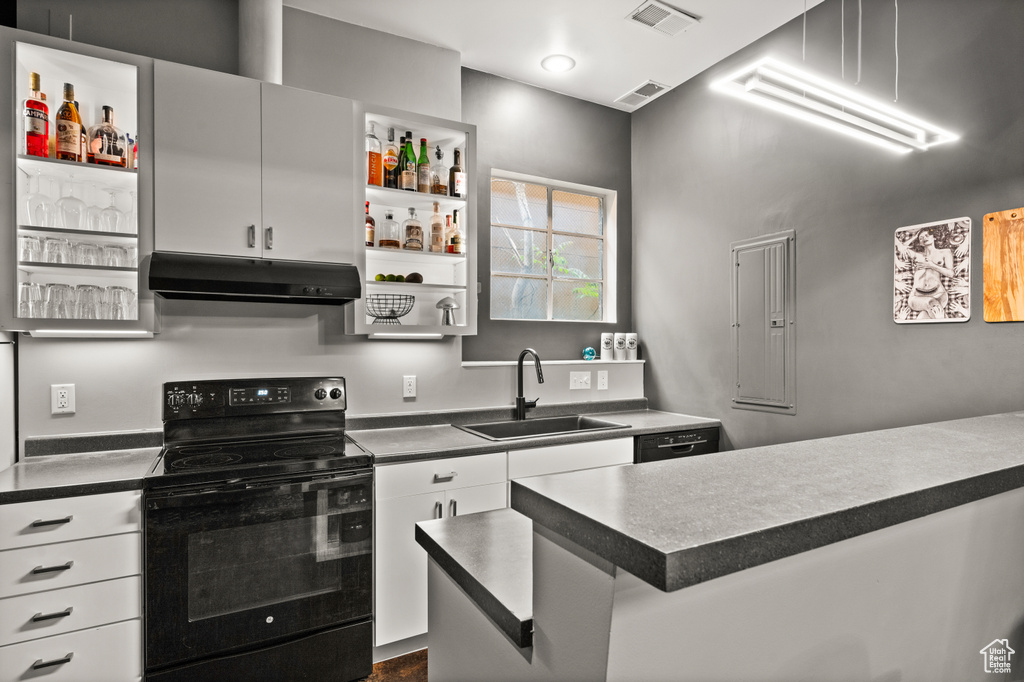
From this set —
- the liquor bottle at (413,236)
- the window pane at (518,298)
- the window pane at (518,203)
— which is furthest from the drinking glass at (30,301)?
the window pane at (518,203)

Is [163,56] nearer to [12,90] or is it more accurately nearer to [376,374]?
[12,90]

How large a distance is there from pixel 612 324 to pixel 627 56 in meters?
1.69

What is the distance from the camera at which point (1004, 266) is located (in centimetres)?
197

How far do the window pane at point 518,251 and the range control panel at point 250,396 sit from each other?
1.38 m

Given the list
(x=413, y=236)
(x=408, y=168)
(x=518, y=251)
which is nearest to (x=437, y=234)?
(x=413, y=236)

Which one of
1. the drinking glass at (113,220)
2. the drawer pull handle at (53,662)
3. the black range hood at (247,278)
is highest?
the drinking glass at (113,220)

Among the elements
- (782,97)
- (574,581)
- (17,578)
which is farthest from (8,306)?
(782,97)

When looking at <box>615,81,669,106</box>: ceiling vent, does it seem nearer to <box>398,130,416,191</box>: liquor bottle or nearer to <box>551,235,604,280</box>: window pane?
<box>551,235,604,280</box>: window pane

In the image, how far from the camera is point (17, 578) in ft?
5.52

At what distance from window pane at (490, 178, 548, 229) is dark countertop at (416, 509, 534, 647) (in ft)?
7.90

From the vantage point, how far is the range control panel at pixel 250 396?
2270 mm

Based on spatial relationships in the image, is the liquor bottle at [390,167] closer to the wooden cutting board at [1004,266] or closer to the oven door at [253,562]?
the oven door at [253,562]

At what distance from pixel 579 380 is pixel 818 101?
6.79 ft

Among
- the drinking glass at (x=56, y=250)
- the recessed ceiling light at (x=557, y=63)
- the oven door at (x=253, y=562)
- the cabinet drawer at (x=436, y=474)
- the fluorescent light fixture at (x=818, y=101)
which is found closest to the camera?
the fluorescent light fixture at (x=818, y=101)
